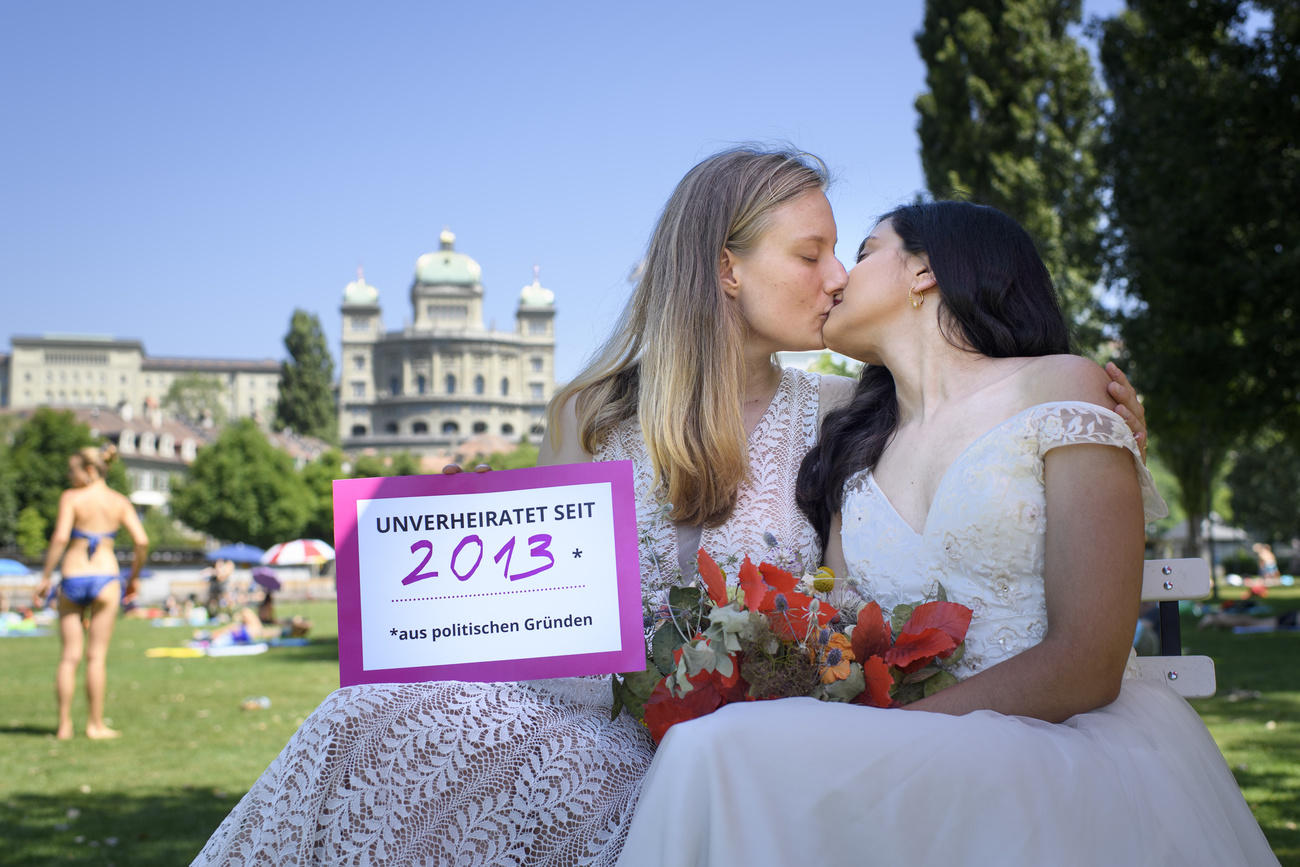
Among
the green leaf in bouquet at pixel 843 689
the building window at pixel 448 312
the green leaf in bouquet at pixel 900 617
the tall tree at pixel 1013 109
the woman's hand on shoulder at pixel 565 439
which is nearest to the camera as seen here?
the green leaf in bouquet at pixel 843 689

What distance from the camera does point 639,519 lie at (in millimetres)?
3457

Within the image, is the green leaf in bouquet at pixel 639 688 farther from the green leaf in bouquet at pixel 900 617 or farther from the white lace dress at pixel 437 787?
the green leaf in bouquet at pixel 900 617

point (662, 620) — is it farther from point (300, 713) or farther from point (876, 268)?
point (300, 713)

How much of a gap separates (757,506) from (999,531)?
3.06 feet

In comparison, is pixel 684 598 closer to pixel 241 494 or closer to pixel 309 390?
pixel 241 494

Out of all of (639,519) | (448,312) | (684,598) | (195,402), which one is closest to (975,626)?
(684,598)

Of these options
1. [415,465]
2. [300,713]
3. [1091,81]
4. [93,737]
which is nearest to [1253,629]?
[1091,81]

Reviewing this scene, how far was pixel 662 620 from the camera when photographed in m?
2.74

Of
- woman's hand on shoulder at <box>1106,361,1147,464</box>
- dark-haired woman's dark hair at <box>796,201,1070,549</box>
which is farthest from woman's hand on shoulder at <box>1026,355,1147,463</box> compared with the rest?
dark-haired woman's dark hair at <box>796,201,1070,549</box>

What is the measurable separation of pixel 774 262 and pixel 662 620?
126 centimetres

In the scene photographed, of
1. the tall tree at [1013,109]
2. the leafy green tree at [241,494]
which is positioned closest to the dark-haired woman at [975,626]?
the tall tree at [1013,109]

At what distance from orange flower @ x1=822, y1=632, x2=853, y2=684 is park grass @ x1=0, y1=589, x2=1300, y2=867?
3.43 meters

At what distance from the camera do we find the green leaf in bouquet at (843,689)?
2.20m

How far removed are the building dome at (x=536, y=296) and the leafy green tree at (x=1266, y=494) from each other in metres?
101
